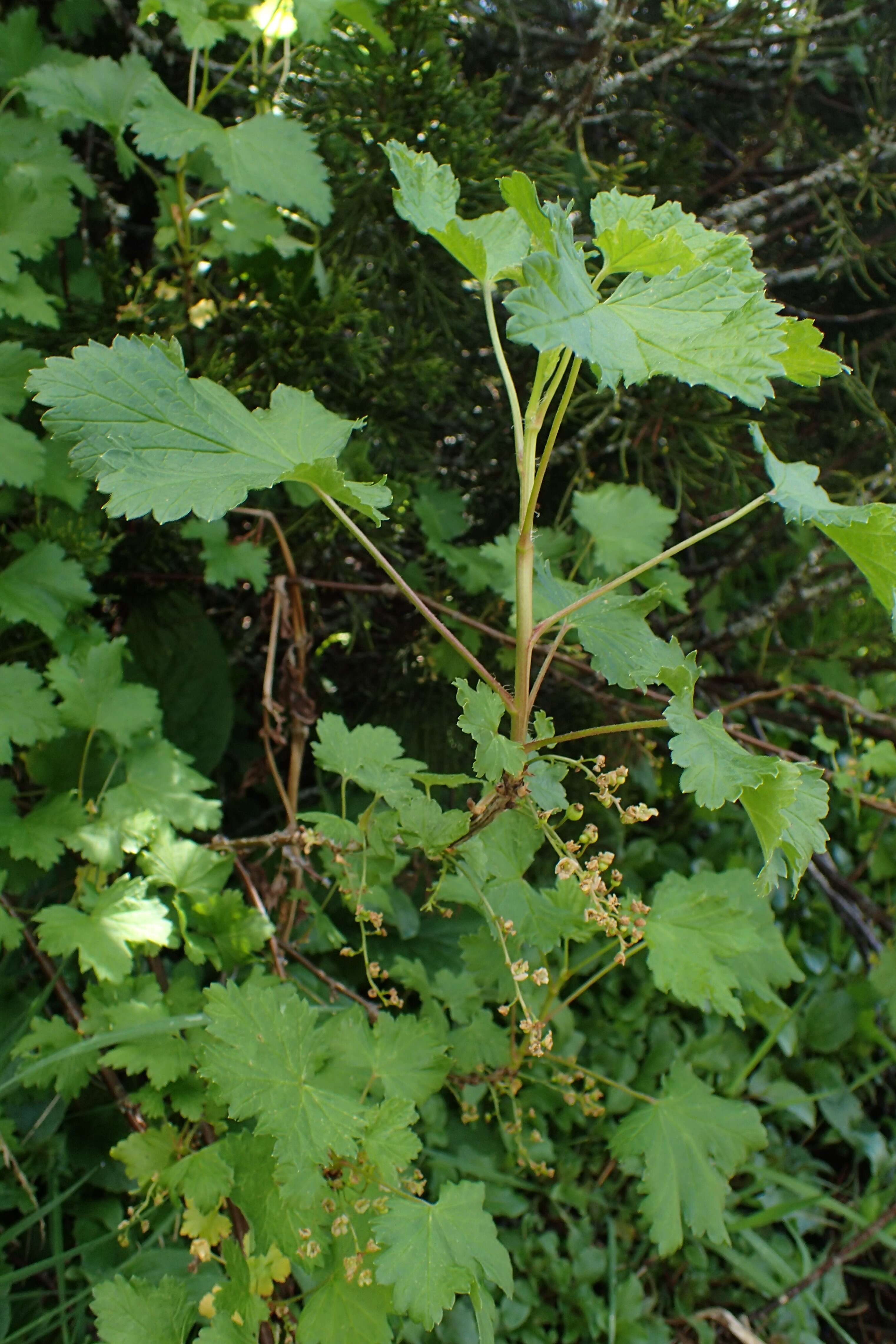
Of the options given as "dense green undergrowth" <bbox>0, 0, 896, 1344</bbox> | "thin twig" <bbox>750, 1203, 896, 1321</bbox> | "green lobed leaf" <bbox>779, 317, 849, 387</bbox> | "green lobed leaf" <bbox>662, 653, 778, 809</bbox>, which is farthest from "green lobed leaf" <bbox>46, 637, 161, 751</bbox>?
"thin twig" <bbox>750, 1203, 896, 1321</bbox>

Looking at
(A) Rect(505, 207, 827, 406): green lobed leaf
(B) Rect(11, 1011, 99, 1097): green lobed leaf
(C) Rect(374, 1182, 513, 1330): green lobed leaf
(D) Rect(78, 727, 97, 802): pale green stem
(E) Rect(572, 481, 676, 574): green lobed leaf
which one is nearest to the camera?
(A) Rect(505, 207, 827, 406): green lobed leaf

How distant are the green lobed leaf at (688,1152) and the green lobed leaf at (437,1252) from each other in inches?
9.4

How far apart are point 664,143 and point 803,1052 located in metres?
1.73

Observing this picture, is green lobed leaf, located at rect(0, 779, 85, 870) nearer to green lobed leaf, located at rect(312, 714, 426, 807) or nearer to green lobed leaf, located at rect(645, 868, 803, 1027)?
green lobed leaf, located at rect(312, 714, 426, 807)

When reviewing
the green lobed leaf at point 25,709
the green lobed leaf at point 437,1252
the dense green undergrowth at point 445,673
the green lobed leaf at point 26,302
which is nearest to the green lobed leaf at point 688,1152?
the dense green undergrowth at point 445,673

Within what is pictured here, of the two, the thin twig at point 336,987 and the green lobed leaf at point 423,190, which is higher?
the green lobed leaf at point 423,190

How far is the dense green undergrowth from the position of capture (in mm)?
770

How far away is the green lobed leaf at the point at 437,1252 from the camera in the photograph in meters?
0.75

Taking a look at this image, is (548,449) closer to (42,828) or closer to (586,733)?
(586,733)

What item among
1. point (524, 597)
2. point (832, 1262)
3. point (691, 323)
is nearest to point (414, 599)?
point (524, 597)

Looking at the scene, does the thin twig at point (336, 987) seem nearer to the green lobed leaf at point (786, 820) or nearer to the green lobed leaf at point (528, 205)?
the green lobed leaf at point (786, 820)

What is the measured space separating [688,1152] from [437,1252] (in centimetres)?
37

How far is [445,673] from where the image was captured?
1.54m

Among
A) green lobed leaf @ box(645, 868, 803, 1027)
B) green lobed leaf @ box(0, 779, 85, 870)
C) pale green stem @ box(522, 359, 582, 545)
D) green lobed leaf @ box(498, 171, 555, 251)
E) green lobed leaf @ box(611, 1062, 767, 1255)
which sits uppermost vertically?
green lobed leaf @ box(498, 171, 555, 251)
